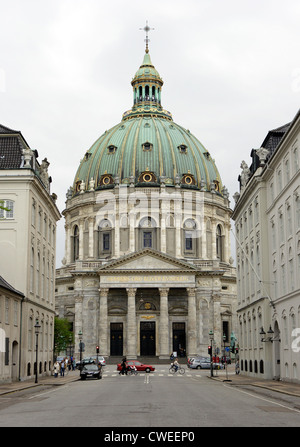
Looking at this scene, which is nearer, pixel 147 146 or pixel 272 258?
pixel 272 258

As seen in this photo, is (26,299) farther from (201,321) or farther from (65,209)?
(65,209)

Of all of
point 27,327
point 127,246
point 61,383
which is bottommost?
point 61,383

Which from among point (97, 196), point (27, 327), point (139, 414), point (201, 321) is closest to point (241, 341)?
point (27, 327)

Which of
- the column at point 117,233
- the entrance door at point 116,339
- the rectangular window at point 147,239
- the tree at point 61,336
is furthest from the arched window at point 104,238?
the tree at point 61,336

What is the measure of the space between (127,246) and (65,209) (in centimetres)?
1745

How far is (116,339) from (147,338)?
185 inches

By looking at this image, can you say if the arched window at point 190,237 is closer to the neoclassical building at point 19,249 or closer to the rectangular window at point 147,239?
the rectangular window at point 147,239

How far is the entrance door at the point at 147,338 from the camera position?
314 ft

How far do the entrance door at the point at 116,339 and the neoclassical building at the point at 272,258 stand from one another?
122ft

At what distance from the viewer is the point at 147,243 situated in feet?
356

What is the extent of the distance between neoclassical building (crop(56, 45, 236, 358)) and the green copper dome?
19 cm

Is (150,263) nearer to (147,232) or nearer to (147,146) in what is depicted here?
(147,232)

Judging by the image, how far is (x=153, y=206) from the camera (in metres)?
109

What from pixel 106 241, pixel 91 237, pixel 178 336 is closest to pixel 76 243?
pixel 91 237
